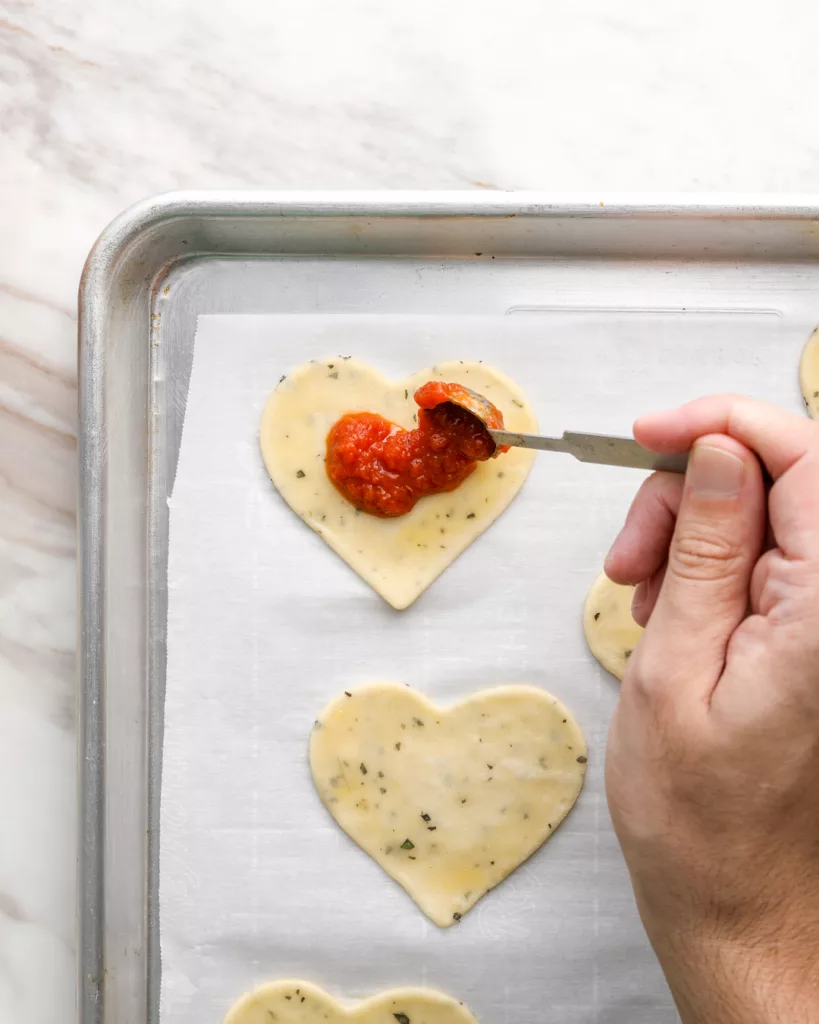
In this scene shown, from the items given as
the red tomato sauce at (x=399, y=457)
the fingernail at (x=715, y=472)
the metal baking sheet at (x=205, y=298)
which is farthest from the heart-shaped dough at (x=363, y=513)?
the fingernail at (x=715, y=472)

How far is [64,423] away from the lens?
1551mm

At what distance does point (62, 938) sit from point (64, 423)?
0.85 meters

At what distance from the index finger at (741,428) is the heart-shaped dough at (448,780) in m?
0.49

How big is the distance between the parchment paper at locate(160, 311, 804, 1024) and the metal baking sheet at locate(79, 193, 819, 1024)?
0.05m

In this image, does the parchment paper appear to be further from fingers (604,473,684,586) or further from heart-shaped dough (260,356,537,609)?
fingers (604,473,684,586)

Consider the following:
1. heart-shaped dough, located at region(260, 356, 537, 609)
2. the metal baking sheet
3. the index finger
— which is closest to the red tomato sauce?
heart-shaped dough, located at region(260, 356, 537, 609)

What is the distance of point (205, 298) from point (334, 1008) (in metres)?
1.12

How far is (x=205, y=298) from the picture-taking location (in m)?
1.52

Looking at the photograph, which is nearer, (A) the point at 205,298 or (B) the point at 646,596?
(B) the point at 646,596

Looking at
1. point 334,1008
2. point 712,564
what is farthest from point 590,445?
point 334,1008

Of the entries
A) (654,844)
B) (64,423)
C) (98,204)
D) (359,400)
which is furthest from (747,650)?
(98,204)

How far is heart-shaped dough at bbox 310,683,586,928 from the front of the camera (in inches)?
56.1

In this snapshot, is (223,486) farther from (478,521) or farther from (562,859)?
(562,859)

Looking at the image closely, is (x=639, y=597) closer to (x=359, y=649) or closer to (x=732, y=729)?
(x=732, y=729)
